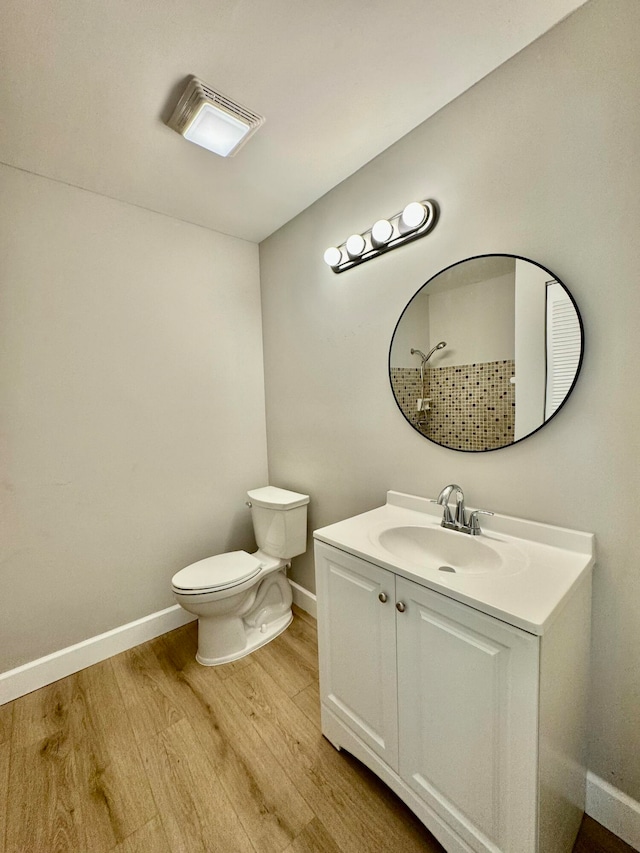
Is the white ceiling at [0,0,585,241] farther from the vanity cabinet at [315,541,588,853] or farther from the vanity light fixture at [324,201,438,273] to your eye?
the vanity cabinet at [315,541,588,853]

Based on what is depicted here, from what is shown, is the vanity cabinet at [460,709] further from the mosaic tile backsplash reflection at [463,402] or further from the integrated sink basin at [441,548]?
the mosaic tile backsplash reflection at [463,402]

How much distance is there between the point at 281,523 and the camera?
2031mm

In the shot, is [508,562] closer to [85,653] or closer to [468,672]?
[468,672]

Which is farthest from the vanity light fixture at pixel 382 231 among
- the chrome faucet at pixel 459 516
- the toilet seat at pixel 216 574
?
the toilet seat at pixel 216 574

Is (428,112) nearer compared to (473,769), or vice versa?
(473,769)

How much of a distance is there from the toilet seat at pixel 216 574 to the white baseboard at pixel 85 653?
1.42 feet

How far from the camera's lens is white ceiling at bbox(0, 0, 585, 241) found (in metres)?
1.01

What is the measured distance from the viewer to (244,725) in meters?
1.45

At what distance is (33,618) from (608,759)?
7.75ft

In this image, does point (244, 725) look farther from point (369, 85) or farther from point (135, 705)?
point (369, 85)

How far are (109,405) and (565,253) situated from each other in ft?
6.87

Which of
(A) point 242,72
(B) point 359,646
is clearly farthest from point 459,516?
(A) point 242,72

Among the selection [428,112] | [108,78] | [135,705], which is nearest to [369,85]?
[428,112]

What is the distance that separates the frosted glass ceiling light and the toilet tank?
1.73 metres
